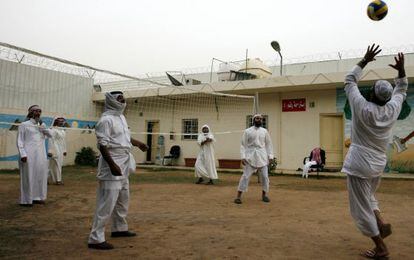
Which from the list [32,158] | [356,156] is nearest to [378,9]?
[356,156]

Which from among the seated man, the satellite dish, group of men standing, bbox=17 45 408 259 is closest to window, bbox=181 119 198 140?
the satellite dish

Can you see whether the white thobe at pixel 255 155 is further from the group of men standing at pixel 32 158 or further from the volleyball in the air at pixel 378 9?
the group of men standing at pixel 32 158

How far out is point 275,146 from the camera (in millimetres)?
15008

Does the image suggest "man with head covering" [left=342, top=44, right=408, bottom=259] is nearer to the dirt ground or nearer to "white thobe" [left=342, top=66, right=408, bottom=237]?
"white thobe" [left=342, top=66, right=408, bottom=237]

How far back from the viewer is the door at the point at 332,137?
14.1 m

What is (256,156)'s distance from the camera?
6879 mm

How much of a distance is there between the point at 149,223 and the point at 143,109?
1430 cm

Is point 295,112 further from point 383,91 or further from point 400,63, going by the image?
point 383,91

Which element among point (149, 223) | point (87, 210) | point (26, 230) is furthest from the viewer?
point (87, 210)

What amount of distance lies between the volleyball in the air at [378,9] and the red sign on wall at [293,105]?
1021 centimetres

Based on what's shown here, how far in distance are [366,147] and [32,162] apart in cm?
556

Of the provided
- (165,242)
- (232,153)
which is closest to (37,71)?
(232,153)

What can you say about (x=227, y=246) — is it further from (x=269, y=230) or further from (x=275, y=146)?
(x=275, y=146)

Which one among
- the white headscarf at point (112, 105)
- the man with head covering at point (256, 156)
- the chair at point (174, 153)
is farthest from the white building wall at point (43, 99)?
the white headscarf at point (112, 105)
